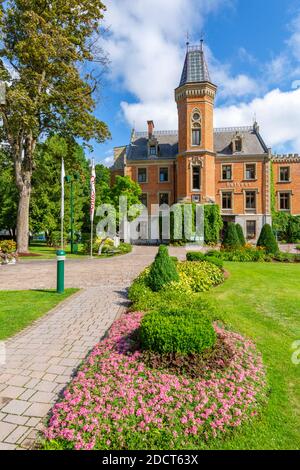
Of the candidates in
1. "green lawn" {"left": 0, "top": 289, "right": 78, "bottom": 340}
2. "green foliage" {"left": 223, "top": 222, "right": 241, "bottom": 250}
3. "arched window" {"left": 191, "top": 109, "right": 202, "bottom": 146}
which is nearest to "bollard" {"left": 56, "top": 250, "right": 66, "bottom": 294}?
"green lawn" {"left": 0, "top": 289, "right": 78, "bottom": 340}

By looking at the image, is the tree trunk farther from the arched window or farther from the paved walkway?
the arched window

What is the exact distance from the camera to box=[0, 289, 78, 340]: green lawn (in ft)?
19.9

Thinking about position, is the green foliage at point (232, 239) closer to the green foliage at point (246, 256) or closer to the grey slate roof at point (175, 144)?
the green foliage at point (246, 256)

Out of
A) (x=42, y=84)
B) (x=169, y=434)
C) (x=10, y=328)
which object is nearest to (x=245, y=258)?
(x=10, y=328)

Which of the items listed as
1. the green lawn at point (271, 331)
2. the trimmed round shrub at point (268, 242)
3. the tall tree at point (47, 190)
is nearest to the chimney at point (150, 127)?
the tall tree at point (47, 190)

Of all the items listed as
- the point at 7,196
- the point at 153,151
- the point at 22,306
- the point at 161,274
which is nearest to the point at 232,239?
the point at 161,274

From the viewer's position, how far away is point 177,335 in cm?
394

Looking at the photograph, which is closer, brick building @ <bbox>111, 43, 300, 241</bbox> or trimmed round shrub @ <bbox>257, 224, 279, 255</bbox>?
trimmed round shrub @ <bbox>257, 224, 279, 255</bbox>

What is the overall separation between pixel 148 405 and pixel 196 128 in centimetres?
3207

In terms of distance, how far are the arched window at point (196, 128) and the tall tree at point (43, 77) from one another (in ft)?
43.9

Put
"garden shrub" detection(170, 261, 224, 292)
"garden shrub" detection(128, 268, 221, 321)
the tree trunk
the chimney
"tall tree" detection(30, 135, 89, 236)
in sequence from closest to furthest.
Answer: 1. "garden shrub" detection(128, 268, 221, 321)
2. "garden shrub" detection(170, 261, 224, 292)
3. the tree trunk
4. "tall tree" detection(30, 135, 89, 236)
5. the chimney

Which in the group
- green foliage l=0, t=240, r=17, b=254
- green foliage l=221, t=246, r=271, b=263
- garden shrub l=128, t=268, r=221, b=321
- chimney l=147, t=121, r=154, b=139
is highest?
chimney l=147, t=121, r=154, b=139

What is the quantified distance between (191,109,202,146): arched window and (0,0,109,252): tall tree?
13390 mm

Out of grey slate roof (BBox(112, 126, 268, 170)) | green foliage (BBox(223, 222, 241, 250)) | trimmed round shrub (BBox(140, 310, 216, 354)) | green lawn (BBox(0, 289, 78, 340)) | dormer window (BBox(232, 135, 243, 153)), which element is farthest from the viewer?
grey slate roof (BBox(112, 126, 268, 170))
